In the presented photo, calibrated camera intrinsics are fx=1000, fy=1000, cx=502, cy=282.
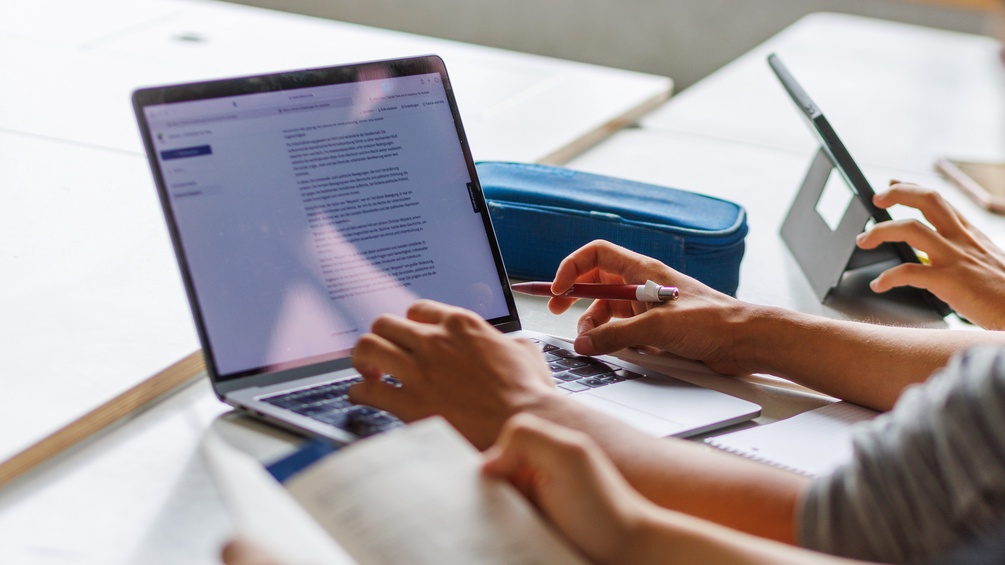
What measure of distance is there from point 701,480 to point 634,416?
15 cm

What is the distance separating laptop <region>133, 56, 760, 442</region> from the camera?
2.76ft

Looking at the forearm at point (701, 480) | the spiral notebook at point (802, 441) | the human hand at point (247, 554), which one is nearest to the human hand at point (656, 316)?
the spiral notebook at point (802, 441)

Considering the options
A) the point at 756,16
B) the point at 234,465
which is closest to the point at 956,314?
the point at 234,465

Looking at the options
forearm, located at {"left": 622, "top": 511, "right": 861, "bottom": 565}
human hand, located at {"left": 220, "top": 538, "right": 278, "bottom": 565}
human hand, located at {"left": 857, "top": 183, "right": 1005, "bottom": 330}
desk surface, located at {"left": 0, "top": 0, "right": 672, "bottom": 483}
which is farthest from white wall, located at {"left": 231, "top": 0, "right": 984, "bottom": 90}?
human hand, located at {"left": 220, "top": 538, "right": 278, "bottom": 565}

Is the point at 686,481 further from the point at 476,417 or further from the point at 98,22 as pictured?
the point at 98,22

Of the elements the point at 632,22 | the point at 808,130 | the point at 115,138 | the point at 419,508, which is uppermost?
the point at 632,22

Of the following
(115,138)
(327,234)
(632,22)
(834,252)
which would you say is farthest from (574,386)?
(632,22)

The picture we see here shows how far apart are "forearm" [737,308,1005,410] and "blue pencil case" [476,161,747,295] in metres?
0.17

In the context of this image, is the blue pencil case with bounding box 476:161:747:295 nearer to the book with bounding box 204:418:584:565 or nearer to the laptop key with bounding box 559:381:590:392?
the laptop key with bounding box 559:381:590:392

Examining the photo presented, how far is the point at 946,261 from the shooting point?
1.19m

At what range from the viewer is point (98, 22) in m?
2.21

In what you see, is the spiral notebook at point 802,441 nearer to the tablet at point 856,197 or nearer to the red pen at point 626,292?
the red pen at point 626,292

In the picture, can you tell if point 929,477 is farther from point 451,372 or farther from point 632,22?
point 632,22

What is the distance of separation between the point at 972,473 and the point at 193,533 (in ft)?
1.70
